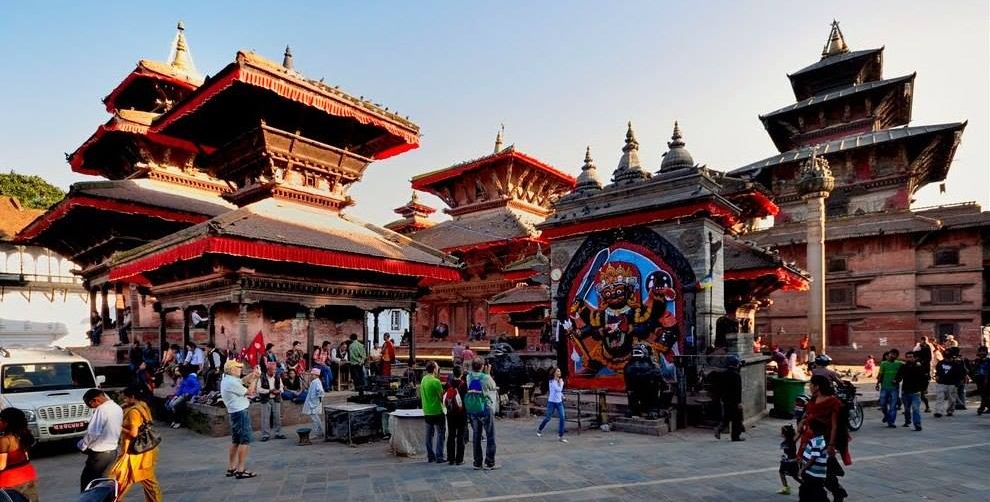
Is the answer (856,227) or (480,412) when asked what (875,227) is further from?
(480,412)

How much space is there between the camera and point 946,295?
1013 inches

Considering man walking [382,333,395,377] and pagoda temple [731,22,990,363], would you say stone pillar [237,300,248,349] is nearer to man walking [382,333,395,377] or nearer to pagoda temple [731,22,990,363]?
man walking [382,333,395,377]

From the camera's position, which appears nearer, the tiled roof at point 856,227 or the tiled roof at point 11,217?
the tiled roof at point 856,227

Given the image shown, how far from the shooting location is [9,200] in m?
36.5

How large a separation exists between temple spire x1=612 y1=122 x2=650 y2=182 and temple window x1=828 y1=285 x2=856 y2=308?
21305 mm

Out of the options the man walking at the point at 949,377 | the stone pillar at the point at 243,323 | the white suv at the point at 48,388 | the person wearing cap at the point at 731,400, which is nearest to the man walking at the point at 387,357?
the stone pillar at the point at 243,323

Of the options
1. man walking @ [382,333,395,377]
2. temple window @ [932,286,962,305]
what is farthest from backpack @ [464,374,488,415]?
temple window @ [932,286,962,305]

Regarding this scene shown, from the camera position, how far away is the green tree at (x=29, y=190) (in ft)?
143

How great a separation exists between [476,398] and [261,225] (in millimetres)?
9300

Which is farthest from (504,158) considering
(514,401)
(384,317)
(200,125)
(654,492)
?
(384,317)

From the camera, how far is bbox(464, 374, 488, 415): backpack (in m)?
7.84

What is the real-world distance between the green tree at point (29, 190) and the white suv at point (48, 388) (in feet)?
137

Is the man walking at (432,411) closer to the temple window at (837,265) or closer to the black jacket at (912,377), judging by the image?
the black jacket at (912,377)

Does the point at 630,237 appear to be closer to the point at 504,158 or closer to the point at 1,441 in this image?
the point at 1,441
